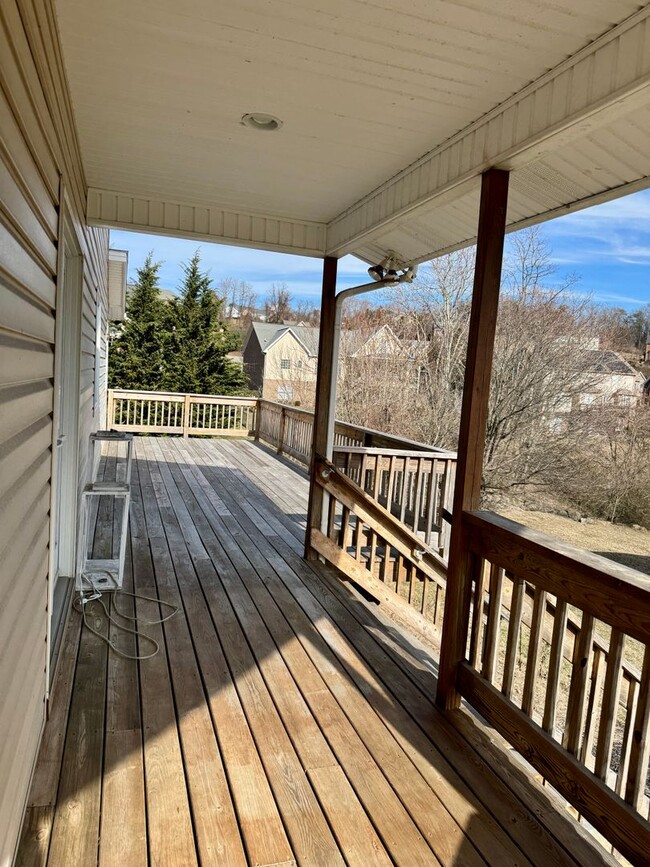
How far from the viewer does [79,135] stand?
2809 mm

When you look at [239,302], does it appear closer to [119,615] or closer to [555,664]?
[119,615]

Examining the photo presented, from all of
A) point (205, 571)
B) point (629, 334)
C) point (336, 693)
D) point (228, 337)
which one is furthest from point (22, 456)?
point (228, 337)

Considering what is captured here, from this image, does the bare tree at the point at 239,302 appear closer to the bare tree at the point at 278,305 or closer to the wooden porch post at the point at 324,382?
the bare tree at the point at 278,305

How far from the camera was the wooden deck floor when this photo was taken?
1.70 metres

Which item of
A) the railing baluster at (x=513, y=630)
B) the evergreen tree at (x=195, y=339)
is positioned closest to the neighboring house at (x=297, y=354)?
the evergreen tree at (x=195, y=339)

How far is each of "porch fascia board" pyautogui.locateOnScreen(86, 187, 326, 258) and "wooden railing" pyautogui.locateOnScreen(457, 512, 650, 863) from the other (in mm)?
2617

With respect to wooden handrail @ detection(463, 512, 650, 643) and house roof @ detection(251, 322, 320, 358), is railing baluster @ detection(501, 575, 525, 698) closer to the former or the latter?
wooden handrail @ detection(463, 512, 650, 643)

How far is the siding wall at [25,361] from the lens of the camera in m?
1.21

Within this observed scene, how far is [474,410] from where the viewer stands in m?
2.44

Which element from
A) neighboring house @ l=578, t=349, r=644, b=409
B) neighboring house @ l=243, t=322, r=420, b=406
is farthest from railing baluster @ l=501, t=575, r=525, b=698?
neighboring house @ l=243, t=322, r=420, b=406

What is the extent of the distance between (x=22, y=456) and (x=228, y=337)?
15.6 m

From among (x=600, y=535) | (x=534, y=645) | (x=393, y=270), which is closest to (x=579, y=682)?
(x=534, y=645)

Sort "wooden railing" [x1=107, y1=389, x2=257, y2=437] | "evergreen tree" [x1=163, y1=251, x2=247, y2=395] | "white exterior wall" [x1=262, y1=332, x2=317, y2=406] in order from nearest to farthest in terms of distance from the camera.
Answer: "wooden railing" [x1=107, y1=389, x2=257, y2=437] < "evergreen tree" [x1=163, y1=251, x2=247, y2=395] < "white exterior wall" [x1=262, y1=332, x2=317, y2=406]

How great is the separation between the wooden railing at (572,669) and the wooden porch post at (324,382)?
6.64 feet
